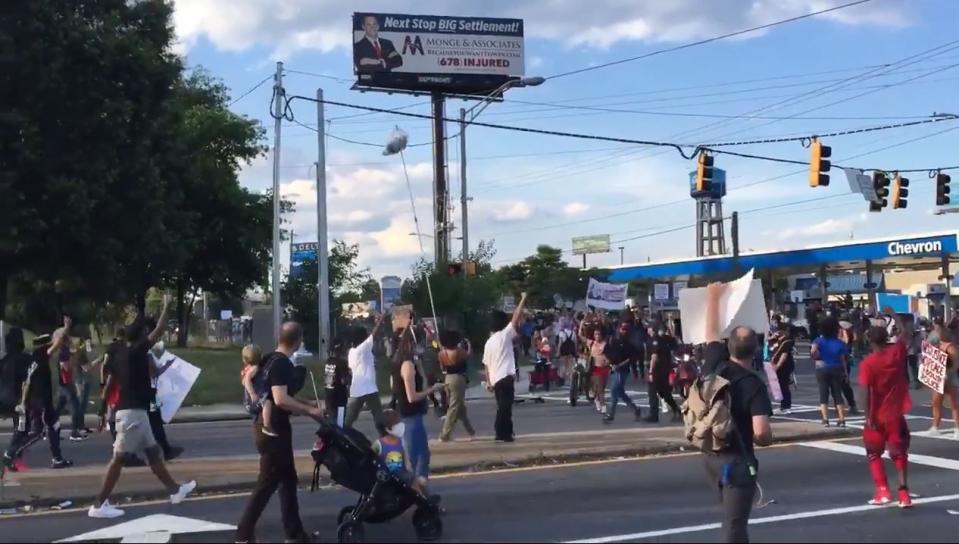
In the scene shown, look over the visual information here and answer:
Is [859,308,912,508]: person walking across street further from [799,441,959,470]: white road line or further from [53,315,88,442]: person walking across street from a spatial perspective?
[53,315,88,442]: person walking across street

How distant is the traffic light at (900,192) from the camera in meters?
31.0

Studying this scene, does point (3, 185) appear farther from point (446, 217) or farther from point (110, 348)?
point (446, 217)

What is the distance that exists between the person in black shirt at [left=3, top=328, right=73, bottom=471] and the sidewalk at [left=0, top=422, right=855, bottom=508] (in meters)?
0.37

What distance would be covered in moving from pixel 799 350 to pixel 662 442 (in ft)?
92.8

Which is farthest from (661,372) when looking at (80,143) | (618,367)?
(80,143)

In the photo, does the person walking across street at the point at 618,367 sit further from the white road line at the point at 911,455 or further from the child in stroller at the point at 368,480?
the child in stroller at the point at 368,480

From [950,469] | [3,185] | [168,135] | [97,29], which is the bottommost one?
[950,469]

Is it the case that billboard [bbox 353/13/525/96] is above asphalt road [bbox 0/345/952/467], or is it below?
above

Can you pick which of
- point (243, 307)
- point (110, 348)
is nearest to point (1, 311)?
point (110, 348)

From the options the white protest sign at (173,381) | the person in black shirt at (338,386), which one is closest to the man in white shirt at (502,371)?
the person in black shirt at (338,386)

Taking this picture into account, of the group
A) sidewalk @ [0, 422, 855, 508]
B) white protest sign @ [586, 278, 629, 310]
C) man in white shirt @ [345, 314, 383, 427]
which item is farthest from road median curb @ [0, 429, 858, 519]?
white protest sign @ [586, 278, 629, 310]

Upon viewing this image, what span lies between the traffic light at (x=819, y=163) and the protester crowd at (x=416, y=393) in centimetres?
693

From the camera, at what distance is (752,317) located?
12.5 metres

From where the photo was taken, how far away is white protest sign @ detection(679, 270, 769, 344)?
39.5ft
